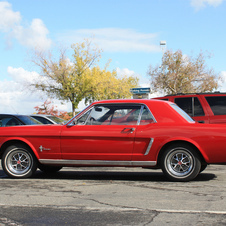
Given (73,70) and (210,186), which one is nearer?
(210,186)

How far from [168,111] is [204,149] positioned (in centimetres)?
104

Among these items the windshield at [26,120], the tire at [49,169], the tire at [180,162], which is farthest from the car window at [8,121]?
the tire at [180,162]

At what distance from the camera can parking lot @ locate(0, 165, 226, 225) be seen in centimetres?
498

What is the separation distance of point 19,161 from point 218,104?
6247mm

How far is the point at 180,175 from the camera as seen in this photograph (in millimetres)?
7922

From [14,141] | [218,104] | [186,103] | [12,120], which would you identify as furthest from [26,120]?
[218,104]

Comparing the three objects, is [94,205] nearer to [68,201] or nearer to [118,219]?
[68,201]

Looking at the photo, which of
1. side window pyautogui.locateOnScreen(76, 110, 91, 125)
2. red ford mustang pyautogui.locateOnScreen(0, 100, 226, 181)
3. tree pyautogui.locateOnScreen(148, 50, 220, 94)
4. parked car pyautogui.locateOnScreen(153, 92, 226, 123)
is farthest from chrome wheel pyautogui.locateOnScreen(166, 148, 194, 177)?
tree pyautogui.locateOnScreen(148, 50, 220, 94)

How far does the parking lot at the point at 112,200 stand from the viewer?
498 cm

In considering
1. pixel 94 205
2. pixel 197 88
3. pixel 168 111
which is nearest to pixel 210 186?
pixel 168 111

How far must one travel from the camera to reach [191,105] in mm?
12508

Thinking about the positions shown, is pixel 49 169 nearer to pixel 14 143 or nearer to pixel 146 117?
pixel 14 143

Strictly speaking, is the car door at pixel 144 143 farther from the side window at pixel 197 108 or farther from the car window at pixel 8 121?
the car window at pixel 8 121

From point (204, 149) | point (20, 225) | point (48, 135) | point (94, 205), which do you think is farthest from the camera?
point (48, 135)
